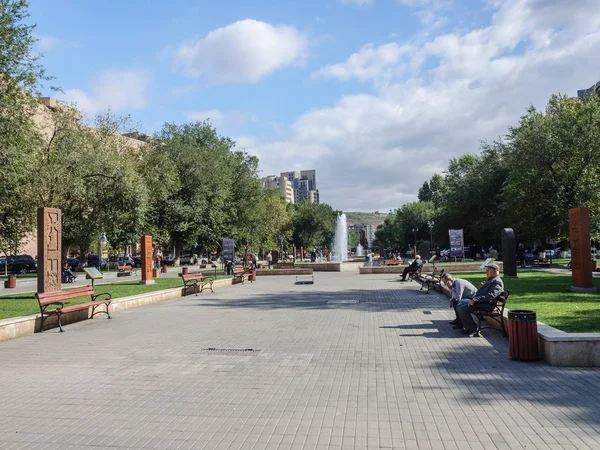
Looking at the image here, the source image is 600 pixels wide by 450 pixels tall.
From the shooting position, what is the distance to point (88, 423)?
4.84m

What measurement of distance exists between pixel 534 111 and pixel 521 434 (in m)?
39.5

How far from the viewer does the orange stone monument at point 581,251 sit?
13.7 meters

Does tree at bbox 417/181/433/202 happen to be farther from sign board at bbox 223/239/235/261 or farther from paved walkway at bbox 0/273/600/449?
paved walkway at bbox 0/273/600/449

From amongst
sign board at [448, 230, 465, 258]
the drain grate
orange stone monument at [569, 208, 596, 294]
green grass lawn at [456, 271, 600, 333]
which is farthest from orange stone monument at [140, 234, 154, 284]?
sign board at [448, 230, 465, 258]

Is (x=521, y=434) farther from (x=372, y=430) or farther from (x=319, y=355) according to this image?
(x=319, y=355)

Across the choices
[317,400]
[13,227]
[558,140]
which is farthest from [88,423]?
[558,140]

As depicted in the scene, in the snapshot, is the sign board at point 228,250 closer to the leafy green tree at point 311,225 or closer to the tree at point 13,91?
the tree at point 13,91

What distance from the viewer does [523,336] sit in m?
6.93

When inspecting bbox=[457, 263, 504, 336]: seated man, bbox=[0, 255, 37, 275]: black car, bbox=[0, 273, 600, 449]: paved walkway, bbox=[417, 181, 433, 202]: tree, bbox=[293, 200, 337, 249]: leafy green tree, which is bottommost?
bbox=[0, 273, 600, 449]: paved walkway

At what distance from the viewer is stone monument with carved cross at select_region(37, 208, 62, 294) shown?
13.7 meters

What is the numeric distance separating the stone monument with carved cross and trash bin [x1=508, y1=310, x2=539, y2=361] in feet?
40.1

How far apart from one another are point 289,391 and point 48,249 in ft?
35.7

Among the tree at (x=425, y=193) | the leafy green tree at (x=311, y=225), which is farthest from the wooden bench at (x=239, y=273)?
the tree at (x=425, y=193)

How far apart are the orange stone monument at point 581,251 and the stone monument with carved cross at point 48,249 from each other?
14990 millimetres
